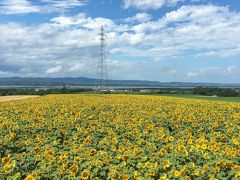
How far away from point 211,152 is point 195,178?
1.42 metres

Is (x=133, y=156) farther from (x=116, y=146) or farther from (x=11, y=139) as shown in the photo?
(x=11, y=139)

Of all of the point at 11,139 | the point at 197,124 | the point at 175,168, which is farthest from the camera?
the point at 197,124

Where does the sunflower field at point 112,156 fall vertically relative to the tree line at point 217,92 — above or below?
above

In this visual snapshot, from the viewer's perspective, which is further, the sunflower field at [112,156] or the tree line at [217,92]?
the tree line at [217,92]

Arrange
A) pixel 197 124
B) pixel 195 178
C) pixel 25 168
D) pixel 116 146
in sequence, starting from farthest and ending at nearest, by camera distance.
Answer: pixel 197 124 < pixel 116 146 < pixel 25 168 < pixel 195 178

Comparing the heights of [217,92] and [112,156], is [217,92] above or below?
below

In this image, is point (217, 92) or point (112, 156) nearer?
point (112, 156)

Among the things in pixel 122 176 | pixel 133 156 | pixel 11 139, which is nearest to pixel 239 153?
pixel 133 156

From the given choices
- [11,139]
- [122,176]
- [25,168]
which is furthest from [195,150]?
[11,139]

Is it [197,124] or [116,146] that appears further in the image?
[197,124]

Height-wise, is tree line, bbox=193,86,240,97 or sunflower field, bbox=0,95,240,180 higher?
sunflower field, bbox=0,95,240,180

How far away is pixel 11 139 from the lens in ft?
29.0

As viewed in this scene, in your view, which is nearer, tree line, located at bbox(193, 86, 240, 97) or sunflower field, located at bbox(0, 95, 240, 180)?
sunflower field, located at bbox(0, 95, 240, 180)

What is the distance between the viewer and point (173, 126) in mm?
11484
